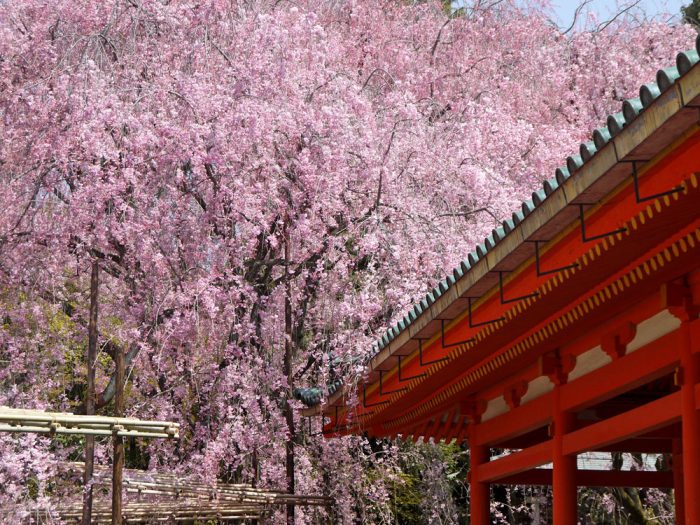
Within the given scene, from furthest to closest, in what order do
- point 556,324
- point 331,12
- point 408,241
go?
point 331,12 < point 408,241 < point 556,324

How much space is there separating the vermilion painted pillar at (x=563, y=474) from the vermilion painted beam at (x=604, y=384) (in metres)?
0.09

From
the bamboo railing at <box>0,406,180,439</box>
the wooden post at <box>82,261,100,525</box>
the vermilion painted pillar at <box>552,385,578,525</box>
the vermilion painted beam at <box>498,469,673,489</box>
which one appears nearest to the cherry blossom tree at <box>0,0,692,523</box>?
the wooden post at <box>82,261,100,525</box>

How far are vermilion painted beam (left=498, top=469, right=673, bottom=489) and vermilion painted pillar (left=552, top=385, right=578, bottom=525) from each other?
59.5 inches

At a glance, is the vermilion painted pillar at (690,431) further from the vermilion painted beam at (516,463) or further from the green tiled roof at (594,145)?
the vermilion painted beam at (516,463)

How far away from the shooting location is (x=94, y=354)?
33.7 ft

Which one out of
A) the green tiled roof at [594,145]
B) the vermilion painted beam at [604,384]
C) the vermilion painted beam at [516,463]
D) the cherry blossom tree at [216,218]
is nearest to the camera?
the green tiled roof at [594,145]

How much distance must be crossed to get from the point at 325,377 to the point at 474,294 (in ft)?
18.0

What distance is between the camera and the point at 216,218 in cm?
1179

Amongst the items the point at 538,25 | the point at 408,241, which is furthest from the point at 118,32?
the point at 538,25

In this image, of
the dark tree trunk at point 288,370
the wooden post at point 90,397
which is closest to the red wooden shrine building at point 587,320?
the wooden post at point 90,397

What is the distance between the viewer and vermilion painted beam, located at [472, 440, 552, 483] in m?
6.79

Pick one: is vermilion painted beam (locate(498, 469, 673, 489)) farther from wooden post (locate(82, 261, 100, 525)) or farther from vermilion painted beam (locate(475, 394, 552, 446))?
wooden post (locate(82, 261, 100, 525))

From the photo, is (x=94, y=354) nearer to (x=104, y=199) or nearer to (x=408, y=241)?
(x=104, y=199)

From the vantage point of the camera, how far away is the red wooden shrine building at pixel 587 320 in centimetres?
394
